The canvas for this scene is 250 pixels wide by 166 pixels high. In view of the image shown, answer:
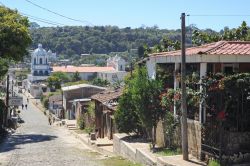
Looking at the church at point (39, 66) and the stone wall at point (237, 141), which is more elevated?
the church at point (39, 66)

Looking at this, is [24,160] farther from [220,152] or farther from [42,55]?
[42,55]

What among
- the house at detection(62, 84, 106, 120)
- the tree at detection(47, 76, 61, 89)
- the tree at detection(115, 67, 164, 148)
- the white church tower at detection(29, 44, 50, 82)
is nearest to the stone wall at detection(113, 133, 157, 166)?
the tree at detection(115, 67, 164, 148)

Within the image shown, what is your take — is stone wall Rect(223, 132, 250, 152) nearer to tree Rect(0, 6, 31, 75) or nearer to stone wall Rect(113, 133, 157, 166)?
stone wall Rect(113, 133, 157, 166)

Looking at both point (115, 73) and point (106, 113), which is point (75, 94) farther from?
point (115, 73)

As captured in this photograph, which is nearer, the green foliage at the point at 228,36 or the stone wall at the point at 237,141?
the stone wall at the point at 237,141

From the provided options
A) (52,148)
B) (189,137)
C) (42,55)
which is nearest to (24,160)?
(52,148)

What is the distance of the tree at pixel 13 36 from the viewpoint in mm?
37938

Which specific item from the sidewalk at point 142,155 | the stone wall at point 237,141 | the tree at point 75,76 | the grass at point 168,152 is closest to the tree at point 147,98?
the grass at point 168,152

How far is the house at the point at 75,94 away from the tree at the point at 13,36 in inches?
1226

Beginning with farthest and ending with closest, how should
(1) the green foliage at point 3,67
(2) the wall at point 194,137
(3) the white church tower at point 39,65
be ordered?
(3) the white church tower at point 39,65
(1) the green foliage at point 3,67
(2) the wall at point 194,137

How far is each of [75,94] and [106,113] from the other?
37843 millimetres

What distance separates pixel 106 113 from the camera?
3562cm

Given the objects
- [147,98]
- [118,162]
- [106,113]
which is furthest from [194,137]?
[106,113]

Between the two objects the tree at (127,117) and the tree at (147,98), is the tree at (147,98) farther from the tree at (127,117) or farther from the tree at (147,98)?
the tree at (127,117)
